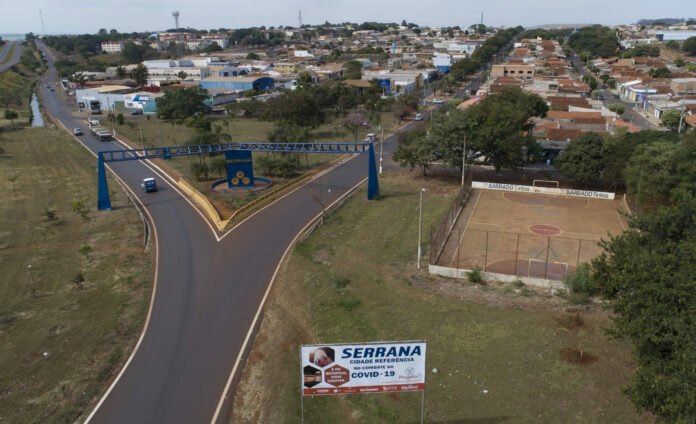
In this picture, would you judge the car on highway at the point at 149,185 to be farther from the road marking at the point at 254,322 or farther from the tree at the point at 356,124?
the tree at the point at 356,124

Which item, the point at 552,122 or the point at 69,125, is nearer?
the point at 552,122

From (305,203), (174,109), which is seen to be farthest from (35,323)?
(174,109)

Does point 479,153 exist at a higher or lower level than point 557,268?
higher

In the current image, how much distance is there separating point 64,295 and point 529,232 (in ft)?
107

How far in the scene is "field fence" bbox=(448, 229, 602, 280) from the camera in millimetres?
32438

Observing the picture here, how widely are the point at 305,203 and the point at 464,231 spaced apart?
50.2 feet

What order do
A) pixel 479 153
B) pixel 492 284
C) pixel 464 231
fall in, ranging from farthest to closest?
pixel 479 153, pixel 464 231, pixel 492 284

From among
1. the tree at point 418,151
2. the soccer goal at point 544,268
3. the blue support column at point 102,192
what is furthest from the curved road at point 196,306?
the soccer goal at point 544,268

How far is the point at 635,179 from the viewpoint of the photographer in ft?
138

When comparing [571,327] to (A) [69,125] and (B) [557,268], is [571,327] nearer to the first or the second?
(B) [557,268]

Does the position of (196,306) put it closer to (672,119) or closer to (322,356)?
(322,356)

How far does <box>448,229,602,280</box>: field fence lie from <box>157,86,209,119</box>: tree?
71.5 metres

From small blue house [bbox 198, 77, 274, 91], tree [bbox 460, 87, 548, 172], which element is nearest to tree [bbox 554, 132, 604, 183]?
tree [bbox 460, 87, 548, 172]

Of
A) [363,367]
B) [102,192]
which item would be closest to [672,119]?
[102,192]
